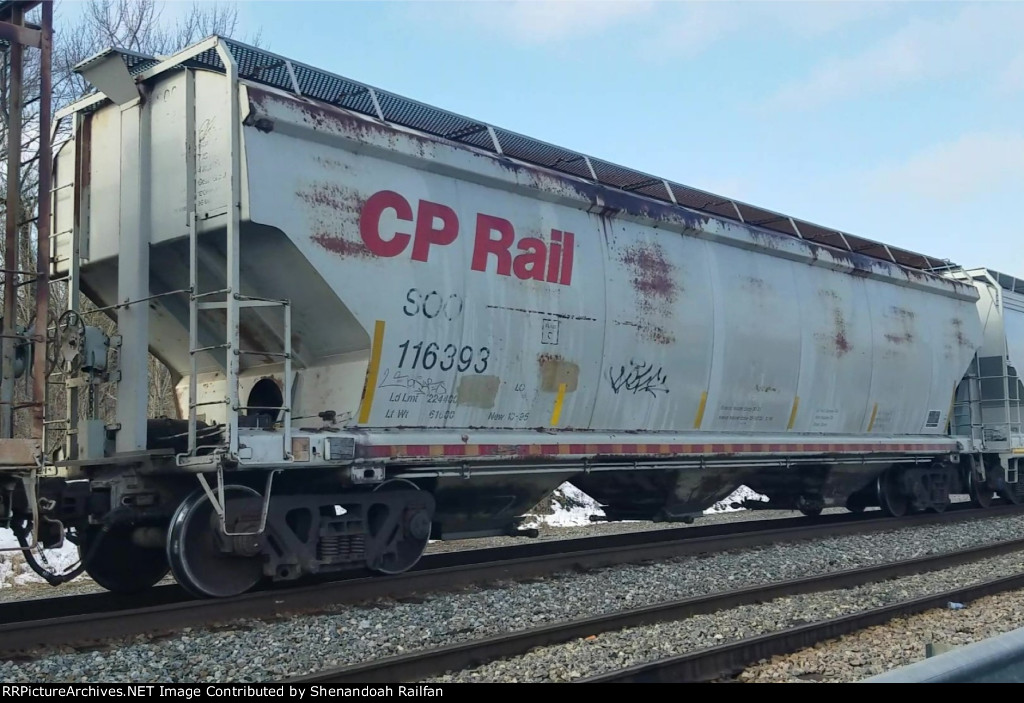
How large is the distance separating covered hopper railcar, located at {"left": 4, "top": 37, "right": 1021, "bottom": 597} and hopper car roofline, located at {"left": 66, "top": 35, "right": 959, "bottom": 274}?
0.03 metres

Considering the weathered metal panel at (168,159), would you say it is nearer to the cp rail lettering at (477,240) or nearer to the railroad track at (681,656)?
the cp rail lettering at (477,240)

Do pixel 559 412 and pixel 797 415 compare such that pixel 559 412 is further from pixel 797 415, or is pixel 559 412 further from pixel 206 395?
pixel 797 415

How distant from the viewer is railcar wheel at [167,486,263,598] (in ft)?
21.6

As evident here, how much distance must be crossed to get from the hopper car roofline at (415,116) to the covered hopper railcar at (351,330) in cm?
3

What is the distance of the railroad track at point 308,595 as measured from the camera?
5.85 m

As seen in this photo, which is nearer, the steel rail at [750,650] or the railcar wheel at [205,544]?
the steel rail at [750,650]

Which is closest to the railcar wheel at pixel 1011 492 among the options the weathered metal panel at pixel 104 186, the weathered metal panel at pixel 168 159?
the weathered metal panel at pixel 168 159

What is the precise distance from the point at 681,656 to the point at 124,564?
4.94 meters

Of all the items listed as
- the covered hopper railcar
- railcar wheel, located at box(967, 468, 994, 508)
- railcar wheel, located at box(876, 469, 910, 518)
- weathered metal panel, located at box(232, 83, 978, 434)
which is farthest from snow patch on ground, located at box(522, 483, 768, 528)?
the covered hopper railcar

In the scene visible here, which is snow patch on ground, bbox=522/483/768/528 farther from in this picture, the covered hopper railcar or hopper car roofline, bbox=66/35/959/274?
hopper car roofline, bbox=66/35/959/274

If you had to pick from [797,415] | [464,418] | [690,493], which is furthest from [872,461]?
[464,418]

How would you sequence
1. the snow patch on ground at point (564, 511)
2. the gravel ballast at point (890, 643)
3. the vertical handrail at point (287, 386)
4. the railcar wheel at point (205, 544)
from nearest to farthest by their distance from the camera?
the gravel ballast at point (890, 643) < the railcar wheel at point (205, 544) < the vertical handrail at point (287, 386) < the snow patch on ground at point (564, 511)

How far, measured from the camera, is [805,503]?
12898 mm

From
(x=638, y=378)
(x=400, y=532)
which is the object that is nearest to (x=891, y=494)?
(x=638, y=378)
